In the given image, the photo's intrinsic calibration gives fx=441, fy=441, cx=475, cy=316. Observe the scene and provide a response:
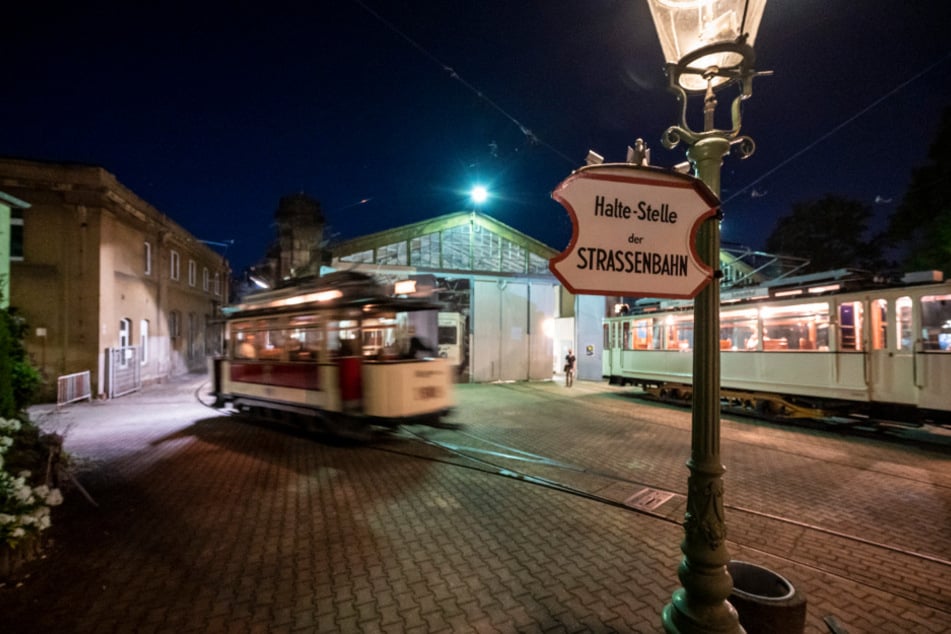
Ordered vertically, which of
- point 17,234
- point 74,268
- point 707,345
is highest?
point 17,234

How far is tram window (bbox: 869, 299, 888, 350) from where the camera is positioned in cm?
960

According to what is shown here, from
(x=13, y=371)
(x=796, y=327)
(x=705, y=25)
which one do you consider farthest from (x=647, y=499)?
(x=13, y=371)

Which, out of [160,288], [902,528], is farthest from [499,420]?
[160,288]

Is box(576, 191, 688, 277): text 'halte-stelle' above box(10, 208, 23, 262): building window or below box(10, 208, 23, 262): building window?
below

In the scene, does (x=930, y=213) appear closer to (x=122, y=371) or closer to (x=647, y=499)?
(x=647, y=499)

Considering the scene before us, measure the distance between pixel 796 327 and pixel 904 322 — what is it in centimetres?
210

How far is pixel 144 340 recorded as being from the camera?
18.7 meters

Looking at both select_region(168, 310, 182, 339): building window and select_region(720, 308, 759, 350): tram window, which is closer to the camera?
select_region(720, 308, 759, 350): tram window

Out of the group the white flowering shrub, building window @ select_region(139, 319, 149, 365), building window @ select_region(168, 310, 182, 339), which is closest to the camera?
the white flowering shrub

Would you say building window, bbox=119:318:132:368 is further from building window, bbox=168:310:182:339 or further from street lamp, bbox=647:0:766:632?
street lamp, bbox=647:0:766:632

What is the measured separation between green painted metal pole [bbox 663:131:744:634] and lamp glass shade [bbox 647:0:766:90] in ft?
3.58

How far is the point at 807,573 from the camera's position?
4.18m

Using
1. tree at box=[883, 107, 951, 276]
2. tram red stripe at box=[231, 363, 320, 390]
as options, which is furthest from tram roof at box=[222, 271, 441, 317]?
tree at box=[883, 107, 951, 276]

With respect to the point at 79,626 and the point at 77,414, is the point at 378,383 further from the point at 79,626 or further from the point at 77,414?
the point at 77,414
